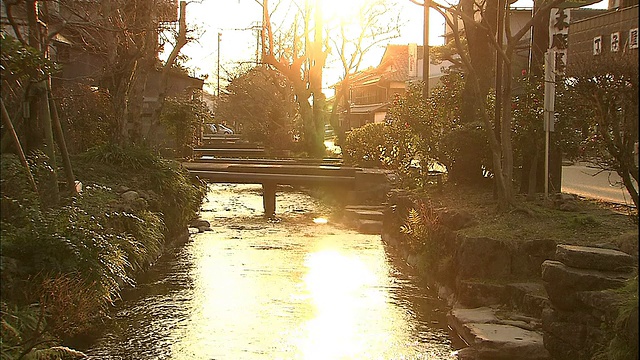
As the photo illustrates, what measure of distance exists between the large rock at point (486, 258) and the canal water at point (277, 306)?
877 millimetres

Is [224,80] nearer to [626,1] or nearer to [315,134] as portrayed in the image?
[315,134]

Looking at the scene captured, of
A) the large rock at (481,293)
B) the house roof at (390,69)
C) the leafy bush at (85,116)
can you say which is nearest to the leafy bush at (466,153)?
the large rock at (481,293)

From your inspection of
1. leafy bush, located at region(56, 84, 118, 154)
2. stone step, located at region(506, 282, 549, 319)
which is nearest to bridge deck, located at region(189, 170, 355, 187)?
leafy bush, located at region(56, 84, 118, 154)

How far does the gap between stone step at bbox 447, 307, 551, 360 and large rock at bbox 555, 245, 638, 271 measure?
1.12 meters

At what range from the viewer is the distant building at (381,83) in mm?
64469

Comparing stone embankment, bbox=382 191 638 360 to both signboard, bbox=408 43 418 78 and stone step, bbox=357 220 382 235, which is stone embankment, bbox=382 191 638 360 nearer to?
stone step, bbox=357 220 382 235

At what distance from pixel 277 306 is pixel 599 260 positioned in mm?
5242

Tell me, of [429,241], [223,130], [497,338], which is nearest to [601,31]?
[429,241]

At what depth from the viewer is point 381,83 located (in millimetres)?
67438

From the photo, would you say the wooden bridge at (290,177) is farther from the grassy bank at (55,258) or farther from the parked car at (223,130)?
the parked car at (223,130)

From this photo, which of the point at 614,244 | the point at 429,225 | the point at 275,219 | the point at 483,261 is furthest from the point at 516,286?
the point at 275,219

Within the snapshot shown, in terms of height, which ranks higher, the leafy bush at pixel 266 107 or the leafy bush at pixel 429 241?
the leafy bush at pixel 266 107

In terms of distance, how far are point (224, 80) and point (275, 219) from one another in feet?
137

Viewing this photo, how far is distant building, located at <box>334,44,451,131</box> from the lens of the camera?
212 feet
